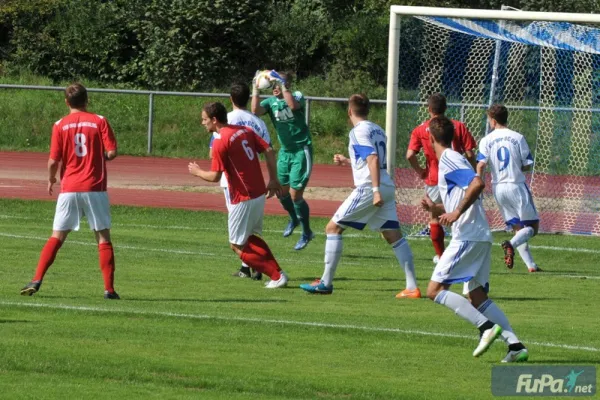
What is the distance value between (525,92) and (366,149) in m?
10.0

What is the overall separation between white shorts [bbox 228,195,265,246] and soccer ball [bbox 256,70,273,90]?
2.95 m

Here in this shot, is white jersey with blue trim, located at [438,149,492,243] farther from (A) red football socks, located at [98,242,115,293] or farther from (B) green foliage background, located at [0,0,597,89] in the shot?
(B) green foliage background, located at [0,0,597,89]

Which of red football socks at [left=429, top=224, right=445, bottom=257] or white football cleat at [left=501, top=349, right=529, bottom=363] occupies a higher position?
white football cleat at [left=501, top=349, right=529, bottom=363]

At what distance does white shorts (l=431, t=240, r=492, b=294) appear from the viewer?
394 inches

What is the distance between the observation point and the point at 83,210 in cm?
1247

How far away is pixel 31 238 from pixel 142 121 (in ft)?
52.6

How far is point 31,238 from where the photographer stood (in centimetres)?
1791

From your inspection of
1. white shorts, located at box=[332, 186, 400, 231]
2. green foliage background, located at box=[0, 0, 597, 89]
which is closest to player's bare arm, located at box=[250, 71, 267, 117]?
white shorts, located at box=[332, 186, 400, 231]

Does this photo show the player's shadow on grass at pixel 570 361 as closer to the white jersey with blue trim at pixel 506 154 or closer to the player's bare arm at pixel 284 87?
the white jersey with blue trim at pixel 506 154

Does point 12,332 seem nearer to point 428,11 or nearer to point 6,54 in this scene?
point 428,11

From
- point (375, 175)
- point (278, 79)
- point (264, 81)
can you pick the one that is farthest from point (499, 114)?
point (375, 175)

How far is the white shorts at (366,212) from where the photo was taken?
516 inches

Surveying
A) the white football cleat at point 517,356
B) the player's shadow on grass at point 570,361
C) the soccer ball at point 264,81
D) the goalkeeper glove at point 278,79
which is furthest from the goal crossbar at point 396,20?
the white football cleat at point 517,356

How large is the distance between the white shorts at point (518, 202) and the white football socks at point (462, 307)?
664 centimetres
